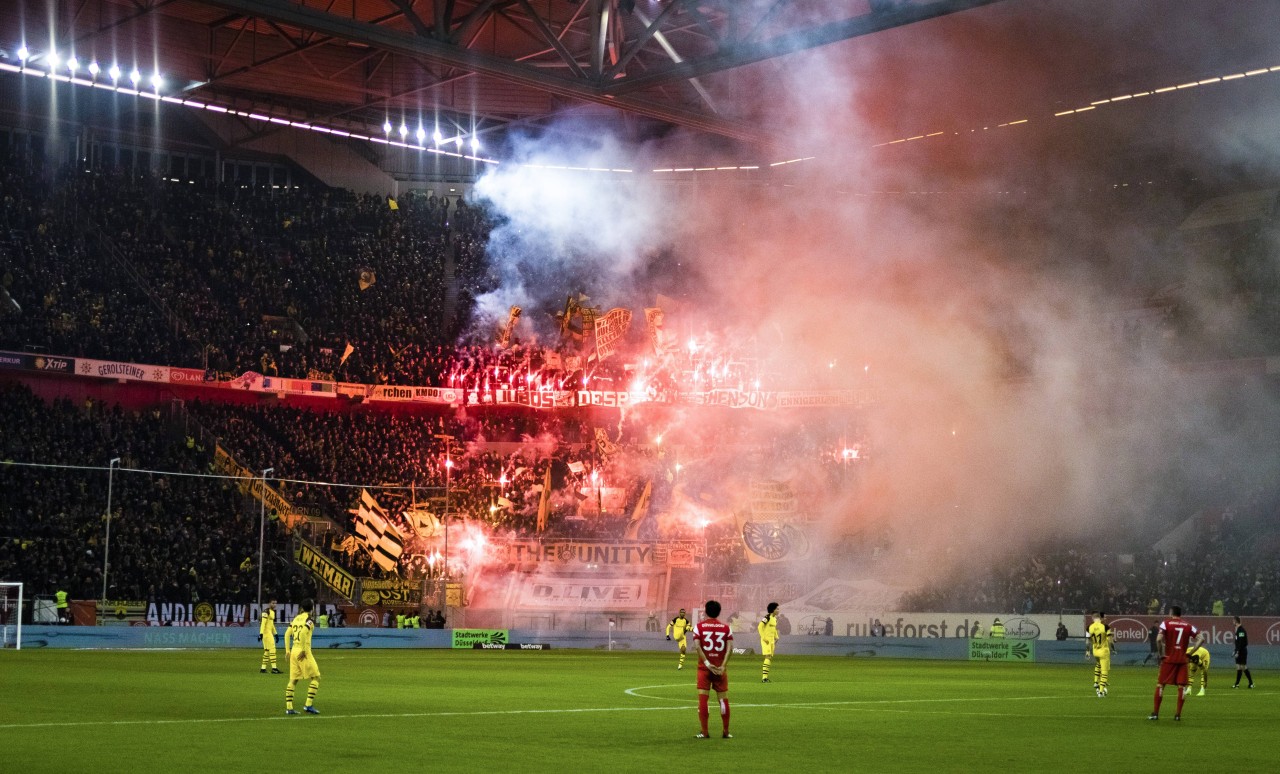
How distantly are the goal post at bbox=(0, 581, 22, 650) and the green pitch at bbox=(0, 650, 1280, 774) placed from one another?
7.29 m

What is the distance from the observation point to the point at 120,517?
153ft

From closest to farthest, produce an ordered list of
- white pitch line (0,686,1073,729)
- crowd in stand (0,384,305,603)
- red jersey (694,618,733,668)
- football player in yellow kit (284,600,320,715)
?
1. red jersey (694,618,733,668)
2. white pitch line (0,686,1073,729)
3. football player in yellow kit (284,600,320,715)
4. crowd in stand (0,384,305,603)

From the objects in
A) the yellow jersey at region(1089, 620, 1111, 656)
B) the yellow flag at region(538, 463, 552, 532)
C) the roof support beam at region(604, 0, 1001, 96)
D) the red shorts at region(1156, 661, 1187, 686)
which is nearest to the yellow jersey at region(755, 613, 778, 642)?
the yellow jersey at region(1089, 620, 1111, 656)

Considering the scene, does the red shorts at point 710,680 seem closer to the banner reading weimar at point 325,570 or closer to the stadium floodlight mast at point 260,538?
the stadium floodlight mast at point 260,538

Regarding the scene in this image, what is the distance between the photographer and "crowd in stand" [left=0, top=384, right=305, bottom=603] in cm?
4450

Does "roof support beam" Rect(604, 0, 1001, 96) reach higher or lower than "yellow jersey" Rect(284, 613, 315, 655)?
higher

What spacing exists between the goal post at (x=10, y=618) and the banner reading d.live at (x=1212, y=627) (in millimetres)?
32694

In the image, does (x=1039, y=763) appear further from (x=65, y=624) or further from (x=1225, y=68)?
(x=65, y=624)

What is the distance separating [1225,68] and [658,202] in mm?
28780

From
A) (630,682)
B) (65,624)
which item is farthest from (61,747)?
(65,624)

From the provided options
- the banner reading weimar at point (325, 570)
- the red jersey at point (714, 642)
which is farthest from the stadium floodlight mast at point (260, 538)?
the red jersey at point (714, 642)

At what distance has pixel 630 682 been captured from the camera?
30.4m

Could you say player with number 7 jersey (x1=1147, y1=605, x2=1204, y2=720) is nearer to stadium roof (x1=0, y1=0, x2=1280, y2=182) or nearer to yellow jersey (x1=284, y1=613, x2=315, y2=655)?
stadium roof (x1=0, y1=0, x2=1280, y2=182)

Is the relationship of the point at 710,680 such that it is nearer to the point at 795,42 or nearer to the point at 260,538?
the point at 795,42
